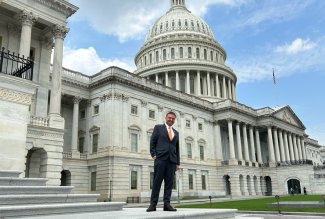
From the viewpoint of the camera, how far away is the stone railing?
22858mm

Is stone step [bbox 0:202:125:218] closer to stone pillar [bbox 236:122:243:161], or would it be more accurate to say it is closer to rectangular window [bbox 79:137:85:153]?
rectangular window [bbox 79:137:85:153]

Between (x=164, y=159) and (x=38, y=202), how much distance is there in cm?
388

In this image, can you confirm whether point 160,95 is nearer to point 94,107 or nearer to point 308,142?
point 94,107

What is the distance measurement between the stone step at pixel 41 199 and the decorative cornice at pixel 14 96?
8.61m

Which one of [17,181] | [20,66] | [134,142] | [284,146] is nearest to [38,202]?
Answer: [17,181]

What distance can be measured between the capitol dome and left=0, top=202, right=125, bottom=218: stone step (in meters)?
65.8

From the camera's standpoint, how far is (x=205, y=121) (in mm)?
61969

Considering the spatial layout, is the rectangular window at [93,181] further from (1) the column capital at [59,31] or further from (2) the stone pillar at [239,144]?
(2) the stone pillar at [239,144]

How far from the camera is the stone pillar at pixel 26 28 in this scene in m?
23.5

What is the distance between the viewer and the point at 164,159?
939 centimetres

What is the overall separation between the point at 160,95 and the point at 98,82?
11.0 metres

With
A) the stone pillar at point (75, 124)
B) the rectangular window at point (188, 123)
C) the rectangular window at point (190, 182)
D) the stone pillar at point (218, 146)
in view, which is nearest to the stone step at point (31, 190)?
the stone pillar at point (75, 124)

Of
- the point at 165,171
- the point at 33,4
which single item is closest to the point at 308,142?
the point at 33,4

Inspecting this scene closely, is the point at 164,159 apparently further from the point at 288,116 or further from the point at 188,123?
the point at 288,116
